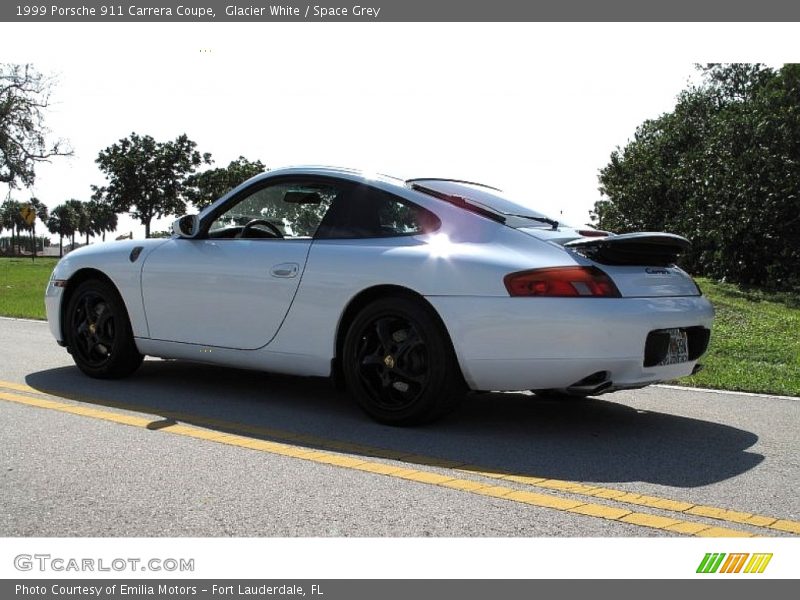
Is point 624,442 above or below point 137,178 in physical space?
below

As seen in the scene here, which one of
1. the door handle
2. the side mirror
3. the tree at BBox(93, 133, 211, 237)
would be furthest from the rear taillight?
the tree at BBox(93, 133, 211, 237)

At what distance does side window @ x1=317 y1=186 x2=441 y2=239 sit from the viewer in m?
5.32

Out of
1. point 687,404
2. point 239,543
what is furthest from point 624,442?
point 239,543

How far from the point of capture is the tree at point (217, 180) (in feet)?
109

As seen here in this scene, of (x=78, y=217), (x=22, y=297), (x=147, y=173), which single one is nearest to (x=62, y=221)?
(x=78, y=217)

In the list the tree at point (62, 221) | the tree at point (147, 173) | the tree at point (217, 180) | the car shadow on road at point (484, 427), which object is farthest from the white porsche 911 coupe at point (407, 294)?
the tree at point (62, 221)

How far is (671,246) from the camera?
5.21 metres

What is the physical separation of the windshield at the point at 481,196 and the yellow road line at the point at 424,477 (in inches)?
71.2

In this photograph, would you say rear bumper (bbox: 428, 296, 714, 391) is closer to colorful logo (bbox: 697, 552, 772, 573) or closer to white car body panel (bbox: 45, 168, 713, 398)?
white car body panel (bbox: 45, 168, 713, 398)

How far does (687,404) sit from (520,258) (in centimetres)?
207

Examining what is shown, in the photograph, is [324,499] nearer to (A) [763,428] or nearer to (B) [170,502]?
(B) [170,502]

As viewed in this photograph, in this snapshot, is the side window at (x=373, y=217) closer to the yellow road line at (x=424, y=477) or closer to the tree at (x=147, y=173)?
the yellow road line at (x=424, y=477)

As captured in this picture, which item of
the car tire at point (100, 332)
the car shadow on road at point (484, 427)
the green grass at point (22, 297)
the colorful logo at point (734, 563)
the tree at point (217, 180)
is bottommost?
the green grass at point (22, 297)

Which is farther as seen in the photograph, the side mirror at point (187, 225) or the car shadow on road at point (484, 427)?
the side mirror at point (187, 225)
